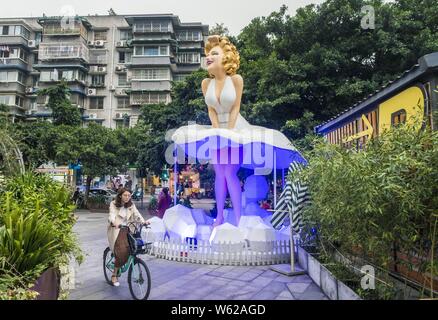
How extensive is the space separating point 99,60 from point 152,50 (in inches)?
306

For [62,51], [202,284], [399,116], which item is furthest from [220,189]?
[62,51]

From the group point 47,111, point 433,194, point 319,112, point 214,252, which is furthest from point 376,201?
point 47,111

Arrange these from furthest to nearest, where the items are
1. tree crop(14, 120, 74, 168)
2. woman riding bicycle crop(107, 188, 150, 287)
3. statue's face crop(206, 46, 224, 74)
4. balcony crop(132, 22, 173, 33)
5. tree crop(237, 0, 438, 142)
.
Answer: balcony crop(132, 22, 173, 33) → tree crop(14, 120, 74, 168) → tree crop(237, 0, 438, 142) → statue's face crop(206, 46, 224, 74) → woman riding bicycle crop(107, 188, 150, 287)

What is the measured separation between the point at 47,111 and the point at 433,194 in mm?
43814

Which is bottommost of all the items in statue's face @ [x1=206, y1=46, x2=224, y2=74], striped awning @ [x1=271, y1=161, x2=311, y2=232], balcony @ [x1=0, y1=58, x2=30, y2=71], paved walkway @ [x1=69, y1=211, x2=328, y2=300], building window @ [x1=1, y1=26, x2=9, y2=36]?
paved walkway @ [x1=69, y1=211, x2=328, y2=300]

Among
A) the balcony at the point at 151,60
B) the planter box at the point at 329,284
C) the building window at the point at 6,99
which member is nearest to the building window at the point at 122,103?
the balcony at the point at 151,60

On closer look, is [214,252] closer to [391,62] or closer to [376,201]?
[376,201]

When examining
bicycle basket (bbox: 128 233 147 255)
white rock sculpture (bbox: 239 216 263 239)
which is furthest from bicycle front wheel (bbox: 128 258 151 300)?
white rock sculpture (bbox: 239 216 263 239)

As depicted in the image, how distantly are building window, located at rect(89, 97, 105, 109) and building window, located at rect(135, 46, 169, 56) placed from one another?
25.2 ft

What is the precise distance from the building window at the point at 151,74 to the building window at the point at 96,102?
596 centimetres

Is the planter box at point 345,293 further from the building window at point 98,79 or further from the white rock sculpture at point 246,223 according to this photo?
the building window at point 98,79

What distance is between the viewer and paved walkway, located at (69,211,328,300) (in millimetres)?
5242

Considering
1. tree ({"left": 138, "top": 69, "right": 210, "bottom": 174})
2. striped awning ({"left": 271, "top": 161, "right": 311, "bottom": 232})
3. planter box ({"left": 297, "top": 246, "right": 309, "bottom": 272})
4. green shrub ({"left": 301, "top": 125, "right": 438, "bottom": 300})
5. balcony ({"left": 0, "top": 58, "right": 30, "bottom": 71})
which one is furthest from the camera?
balcony ({"left": 0, "top": 58, "right": 30, "bottom": 71})

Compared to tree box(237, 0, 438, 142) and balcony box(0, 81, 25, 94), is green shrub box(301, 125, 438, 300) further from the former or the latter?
balcony box(0, 81, 25, 94)
